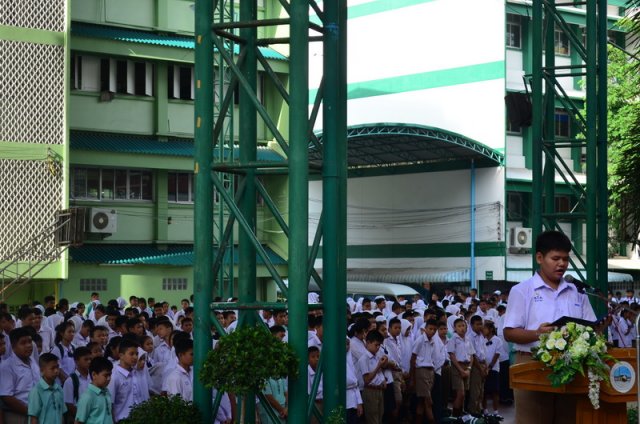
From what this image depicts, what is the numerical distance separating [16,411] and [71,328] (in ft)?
8.74

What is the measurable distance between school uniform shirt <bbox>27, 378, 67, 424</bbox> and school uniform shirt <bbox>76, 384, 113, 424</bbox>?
51 centimetres

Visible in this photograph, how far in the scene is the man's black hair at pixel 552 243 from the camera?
7.37m

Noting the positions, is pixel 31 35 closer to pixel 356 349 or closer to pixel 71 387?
pixel 356 349

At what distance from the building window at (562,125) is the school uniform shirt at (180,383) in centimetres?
3412

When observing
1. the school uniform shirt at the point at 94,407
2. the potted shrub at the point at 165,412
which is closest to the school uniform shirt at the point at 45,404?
the school uniform shirt at the point at 94,407

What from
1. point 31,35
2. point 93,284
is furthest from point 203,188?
point 93,284

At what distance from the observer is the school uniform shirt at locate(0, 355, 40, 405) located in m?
11.3

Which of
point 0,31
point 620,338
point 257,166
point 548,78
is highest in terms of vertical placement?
point 0,31

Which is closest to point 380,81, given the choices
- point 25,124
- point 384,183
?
point 384,183

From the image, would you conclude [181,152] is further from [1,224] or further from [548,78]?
[548,78]

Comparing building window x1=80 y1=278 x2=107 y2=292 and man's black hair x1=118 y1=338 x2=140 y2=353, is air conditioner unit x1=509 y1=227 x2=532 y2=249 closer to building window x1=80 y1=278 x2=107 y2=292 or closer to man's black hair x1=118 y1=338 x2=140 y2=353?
building window x1=80 y1=278 x2=107 y2=292

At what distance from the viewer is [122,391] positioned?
11.1m

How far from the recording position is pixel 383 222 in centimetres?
4431

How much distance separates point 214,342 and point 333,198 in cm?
399
